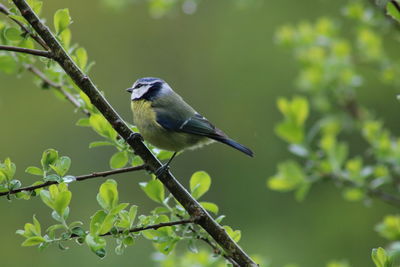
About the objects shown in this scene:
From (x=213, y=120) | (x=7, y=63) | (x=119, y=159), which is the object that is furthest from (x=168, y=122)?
(x=213, y=120)

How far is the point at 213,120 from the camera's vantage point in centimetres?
711

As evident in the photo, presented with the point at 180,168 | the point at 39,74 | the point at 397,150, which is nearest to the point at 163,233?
the point at 39,74

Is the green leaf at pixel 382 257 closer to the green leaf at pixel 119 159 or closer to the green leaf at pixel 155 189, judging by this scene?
the green leaf at pixel 155 189

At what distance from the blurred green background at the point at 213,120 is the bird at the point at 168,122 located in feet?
9.47

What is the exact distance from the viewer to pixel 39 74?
6.37 ft

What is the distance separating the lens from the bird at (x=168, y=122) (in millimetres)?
2400

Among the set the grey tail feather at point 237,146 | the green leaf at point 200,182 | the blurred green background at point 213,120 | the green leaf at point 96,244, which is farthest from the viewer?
the blurred green background at point 213,120

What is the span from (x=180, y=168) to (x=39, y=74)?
4.61 metres

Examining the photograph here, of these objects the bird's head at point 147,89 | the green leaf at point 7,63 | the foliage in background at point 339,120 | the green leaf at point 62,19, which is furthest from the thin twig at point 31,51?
the bird's head at point 147,89

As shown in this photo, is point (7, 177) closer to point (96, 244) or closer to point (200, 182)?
point (96, 244)

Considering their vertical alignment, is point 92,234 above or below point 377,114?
below

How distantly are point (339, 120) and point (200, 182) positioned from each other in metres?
1.69

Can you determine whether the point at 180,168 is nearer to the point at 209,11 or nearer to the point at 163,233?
the point at 209,11

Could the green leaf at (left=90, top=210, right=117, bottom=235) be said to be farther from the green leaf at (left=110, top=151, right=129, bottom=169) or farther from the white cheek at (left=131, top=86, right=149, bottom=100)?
the white cheek at (left=131, top=86, right=149, bottom=100)
